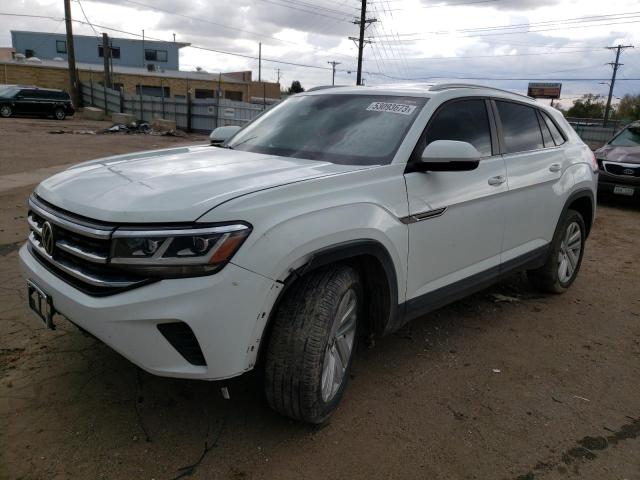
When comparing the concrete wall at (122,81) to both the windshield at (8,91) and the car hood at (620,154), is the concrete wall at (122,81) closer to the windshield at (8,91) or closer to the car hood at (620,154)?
the windshield at (8,91)

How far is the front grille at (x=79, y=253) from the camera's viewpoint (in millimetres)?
2254

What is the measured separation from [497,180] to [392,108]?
904 millimetres

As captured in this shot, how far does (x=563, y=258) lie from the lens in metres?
4.83

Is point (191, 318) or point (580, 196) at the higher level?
point (580, 196)

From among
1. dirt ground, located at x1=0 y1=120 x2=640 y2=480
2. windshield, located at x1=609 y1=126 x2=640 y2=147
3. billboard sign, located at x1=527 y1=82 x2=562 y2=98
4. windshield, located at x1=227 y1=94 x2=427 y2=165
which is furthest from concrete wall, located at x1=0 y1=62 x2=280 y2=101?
dirt ground, located at x1=0 y1=120 x2=640 y2=480

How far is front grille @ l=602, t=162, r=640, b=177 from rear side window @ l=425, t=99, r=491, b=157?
7154mm

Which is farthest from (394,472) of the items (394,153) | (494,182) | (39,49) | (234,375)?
(39,49)

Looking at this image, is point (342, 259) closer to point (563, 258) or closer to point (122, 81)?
point (563, 258)

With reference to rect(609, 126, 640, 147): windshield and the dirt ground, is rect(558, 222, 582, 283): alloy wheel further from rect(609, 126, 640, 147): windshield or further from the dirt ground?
rect(609, 126, 640, 147): windshield

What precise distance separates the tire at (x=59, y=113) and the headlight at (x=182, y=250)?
30791 mm

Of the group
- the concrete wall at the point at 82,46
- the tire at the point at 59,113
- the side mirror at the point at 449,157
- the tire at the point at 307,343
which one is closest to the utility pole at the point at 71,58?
the tire at the point at 59,113

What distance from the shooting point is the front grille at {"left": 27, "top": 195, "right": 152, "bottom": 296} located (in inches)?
88.7

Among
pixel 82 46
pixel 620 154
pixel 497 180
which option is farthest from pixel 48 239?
pixel 82 46

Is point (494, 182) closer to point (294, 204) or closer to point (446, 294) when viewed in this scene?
point (446, 294)
